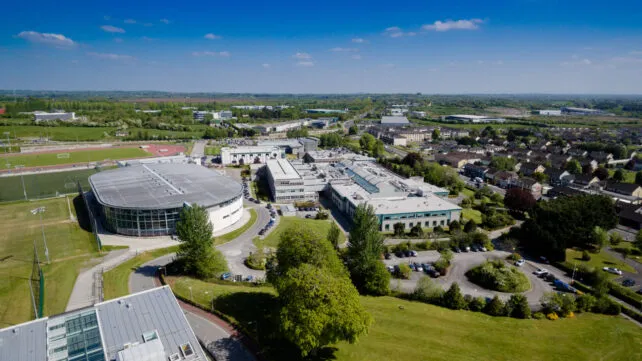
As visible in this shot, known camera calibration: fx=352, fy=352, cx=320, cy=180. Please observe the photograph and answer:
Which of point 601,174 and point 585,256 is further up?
point 601,174

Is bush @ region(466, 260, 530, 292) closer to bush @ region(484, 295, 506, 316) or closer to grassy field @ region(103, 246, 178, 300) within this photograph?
bush @ region(484, 295, 506, 316)

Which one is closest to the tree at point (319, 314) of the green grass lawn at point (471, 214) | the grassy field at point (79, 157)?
the green grass lawn at point (471, 214)

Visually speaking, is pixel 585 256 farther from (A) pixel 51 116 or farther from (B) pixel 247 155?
(A) pixel 51 116

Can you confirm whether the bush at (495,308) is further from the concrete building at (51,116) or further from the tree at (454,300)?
the concrete building at (51,116)

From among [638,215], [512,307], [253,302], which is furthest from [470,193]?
[253,302]

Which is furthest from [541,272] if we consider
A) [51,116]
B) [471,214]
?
[51,116]

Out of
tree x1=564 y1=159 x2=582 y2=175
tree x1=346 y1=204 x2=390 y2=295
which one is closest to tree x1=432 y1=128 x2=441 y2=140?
tree x1=564 y1=159 x2=582 y2=175
